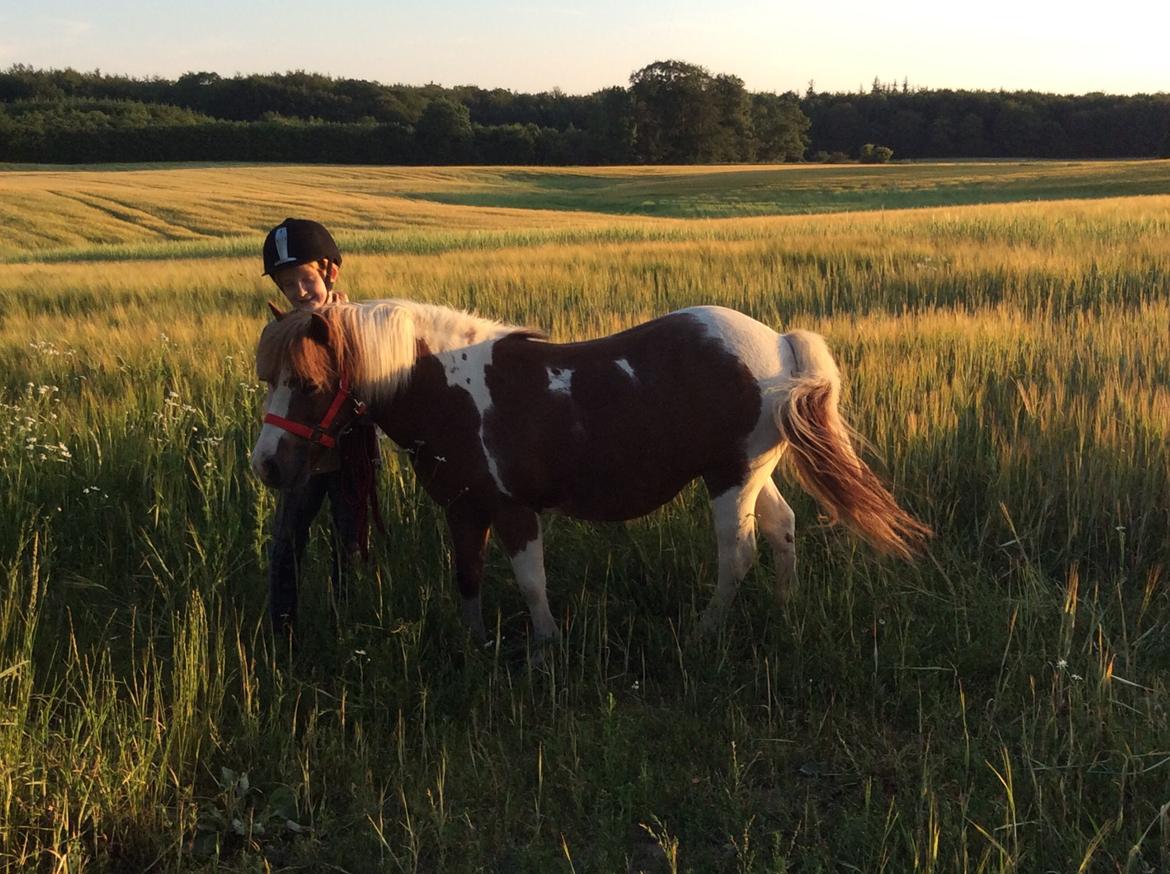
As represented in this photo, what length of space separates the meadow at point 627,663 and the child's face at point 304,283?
99 centimetres

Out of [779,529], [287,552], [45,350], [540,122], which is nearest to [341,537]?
[287,552]

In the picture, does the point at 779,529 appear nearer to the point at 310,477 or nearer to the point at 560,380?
the point at 560,380

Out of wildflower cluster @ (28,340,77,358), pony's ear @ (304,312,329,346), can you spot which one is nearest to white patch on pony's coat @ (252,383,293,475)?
pony's ear @ (304,312,329,346)

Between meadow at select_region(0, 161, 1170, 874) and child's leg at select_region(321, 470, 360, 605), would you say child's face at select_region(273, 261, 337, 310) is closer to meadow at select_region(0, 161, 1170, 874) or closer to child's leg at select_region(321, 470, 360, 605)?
child's leg at select_region(321, 470, 360, 605)

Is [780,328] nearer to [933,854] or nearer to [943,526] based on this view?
[943,526]

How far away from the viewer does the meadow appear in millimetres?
1967

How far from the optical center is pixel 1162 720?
209 cm

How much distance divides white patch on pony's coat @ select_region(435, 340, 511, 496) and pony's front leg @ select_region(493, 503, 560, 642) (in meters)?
0.08

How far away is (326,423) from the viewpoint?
2.50 meters

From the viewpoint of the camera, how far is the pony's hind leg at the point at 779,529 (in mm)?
2891

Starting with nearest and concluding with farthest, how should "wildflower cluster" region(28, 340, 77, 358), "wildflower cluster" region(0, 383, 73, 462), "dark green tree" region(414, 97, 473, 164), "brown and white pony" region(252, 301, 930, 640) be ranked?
"brown and white pony" region(252, 301, 930, 640)
"wildflower cluster" region(0, 383, 73, 462)
"wildflower cluster" region(28, 340, 77, 358)
"dark green tree" region(414, 97, 473, 164)

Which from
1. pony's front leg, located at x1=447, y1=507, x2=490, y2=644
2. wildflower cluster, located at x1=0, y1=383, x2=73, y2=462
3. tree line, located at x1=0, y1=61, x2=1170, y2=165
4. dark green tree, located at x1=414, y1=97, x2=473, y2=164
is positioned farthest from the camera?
dark green tree, located at x1=414, y1=97, x2=473, y2=164

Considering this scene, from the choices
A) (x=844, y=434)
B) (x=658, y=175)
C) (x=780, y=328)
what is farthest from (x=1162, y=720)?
(x=658, y=175)

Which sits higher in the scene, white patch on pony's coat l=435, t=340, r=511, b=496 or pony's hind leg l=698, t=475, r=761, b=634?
white patch on pony's coat l=435, t=340, r=511, b=496
